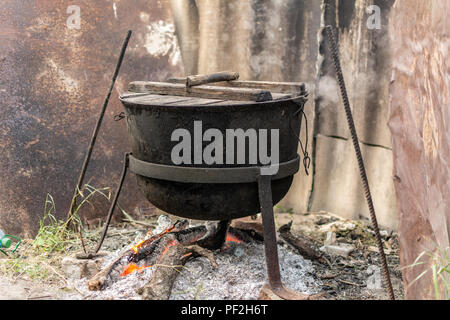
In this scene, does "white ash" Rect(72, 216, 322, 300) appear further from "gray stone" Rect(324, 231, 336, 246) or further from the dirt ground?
"gray stone" Rect(324, 231, 336, 246)

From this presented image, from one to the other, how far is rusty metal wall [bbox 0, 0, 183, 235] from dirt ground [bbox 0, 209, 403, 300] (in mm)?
394

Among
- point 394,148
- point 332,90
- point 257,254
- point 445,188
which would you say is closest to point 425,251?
point 445,188

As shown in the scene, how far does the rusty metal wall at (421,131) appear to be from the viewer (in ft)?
7.57

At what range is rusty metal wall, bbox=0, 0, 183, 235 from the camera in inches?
147

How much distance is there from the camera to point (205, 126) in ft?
8.54

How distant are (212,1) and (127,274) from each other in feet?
7.98

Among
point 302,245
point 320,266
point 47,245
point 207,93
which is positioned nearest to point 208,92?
point 207,93

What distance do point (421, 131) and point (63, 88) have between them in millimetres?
2702

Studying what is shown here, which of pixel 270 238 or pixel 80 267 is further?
pixel 80 267

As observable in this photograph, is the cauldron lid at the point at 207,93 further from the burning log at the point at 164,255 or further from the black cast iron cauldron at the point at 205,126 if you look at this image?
the burning log at the point at 164,255

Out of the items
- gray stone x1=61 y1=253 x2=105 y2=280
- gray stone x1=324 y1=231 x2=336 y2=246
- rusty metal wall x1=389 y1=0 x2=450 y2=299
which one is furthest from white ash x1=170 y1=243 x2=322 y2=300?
rusty metal wall x1=389 y1=0 x2=450 y2=299

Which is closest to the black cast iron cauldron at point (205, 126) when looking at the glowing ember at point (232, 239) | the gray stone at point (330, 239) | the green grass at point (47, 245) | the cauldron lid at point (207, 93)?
the cauldron lid at point (207, 93)

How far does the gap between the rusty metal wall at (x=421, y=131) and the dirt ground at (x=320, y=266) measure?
24.8 inches

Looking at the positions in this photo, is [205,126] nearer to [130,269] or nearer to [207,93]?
[207,93]
